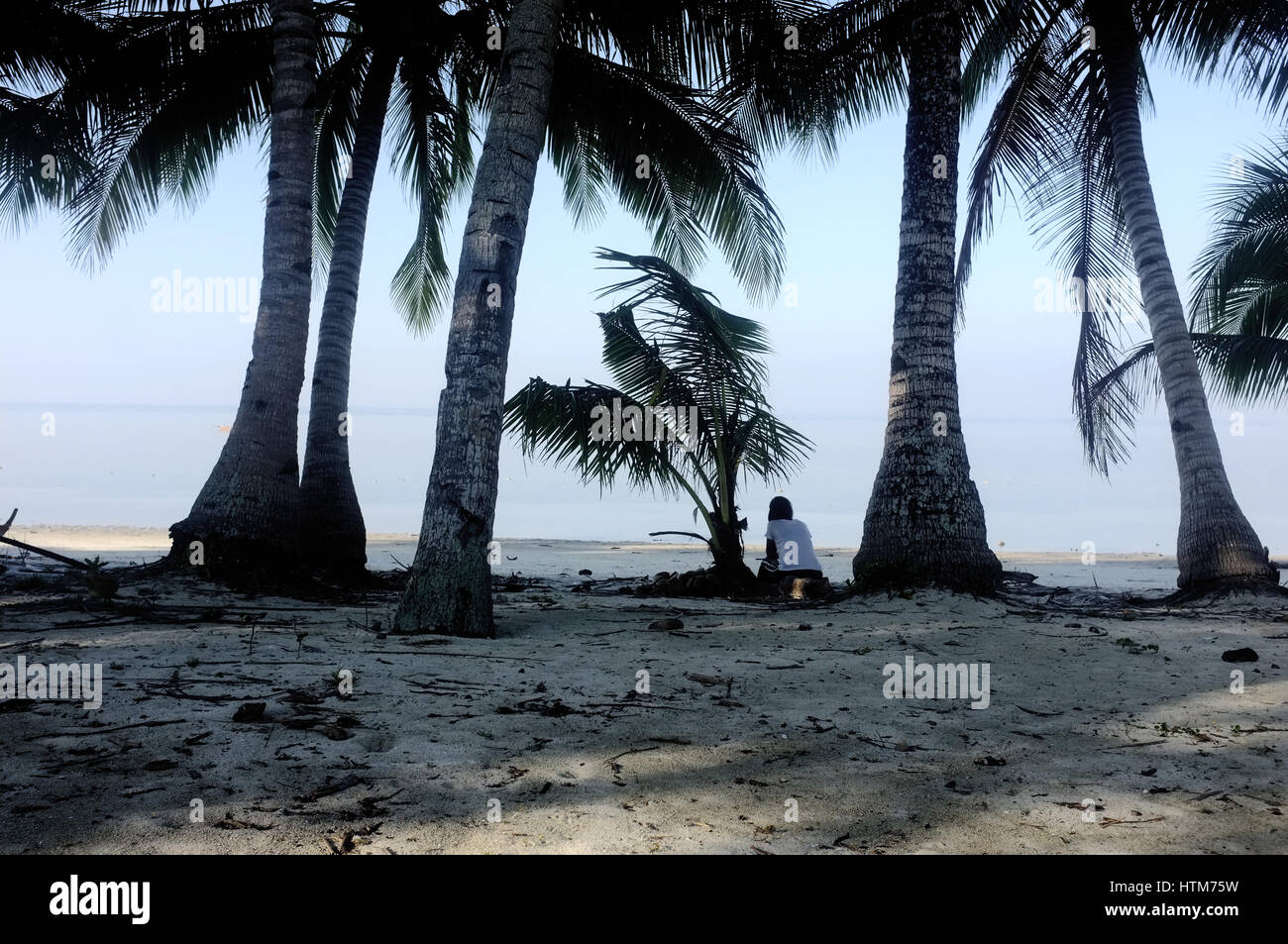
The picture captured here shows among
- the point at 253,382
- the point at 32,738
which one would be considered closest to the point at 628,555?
the point at 253,382

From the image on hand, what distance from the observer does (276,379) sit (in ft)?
31.2

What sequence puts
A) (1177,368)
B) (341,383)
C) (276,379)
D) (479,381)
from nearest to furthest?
1. (479,381)
2. (276,379)
3. (1177,368)
4. (341,383)

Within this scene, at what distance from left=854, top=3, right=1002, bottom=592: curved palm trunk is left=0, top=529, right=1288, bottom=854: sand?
1.91m

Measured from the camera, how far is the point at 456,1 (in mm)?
11562

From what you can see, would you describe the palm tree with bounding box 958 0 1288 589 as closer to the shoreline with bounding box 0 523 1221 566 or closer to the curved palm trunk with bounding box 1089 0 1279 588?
the curved palm trunk with bounding box 1089 0 1279 588

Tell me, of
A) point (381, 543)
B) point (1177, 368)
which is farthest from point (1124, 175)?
point (381, 543)

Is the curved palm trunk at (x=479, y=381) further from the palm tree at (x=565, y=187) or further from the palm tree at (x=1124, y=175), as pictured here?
the palm tree at (x=1124, y=175)

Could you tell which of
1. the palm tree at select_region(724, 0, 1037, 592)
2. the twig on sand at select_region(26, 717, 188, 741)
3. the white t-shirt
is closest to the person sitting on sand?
the white t-shirt

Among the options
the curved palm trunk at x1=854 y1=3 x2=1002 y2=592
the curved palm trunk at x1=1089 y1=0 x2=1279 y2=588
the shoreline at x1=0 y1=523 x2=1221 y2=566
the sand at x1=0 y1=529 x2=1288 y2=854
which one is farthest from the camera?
the shoreline at x1=0 y1=523 x2=1221 y2=566

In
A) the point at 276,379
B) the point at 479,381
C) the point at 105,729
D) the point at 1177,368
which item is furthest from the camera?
the point at 1177,368

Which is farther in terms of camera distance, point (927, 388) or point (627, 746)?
point (927, 388)

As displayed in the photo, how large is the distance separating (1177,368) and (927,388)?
3611mm

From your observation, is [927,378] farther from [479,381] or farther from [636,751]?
[636,751]

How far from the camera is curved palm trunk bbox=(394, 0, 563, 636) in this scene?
21.8ft
